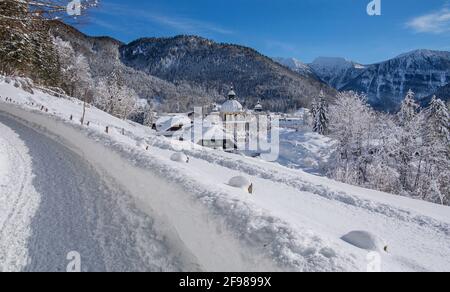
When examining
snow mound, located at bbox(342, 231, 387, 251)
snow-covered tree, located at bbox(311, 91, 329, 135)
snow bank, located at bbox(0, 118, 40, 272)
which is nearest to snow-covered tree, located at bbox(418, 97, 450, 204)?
snow mound, located at bbox(342, 231, 387, 251)

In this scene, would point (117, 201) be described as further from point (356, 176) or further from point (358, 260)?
point (356, 176)

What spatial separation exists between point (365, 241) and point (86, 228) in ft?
22.1

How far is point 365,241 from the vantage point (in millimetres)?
9086

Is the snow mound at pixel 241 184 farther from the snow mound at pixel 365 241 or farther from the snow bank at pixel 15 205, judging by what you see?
the snow bank at pixel 15 205

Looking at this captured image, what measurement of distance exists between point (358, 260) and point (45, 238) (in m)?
6.30

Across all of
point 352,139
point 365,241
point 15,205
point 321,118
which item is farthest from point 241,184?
point 321,118

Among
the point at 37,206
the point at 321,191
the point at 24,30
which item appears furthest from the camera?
the point at 321,191

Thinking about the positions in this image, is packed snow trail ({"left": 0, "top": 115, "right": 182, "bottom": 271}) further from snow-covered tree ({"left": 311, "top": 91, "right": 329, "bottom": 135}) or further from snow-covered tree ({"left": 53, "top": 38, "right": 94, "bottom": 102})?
snow-covered tree ({"left": 311, "top": 91, "right": 329, "bottom": 135})

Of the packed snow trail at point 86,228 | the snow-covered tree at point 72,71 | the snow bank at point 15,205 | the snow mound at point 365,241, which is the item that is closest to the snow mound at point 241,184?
the packed snow trail at point 86,228

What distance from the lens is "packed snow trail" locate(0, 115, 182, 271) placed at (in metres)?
6.34

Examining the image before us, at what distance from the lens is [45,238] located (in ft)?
23.6

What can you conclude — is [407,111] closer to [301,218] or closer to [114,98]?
[301,218]
